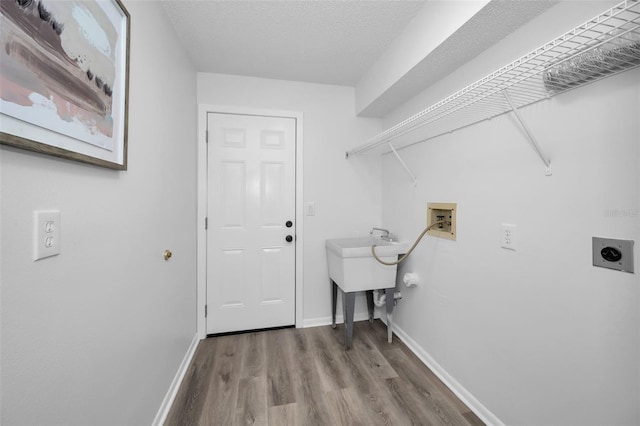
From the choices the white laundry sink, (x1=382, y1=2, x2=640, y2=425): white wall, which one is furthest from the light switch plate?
the white laundry sink

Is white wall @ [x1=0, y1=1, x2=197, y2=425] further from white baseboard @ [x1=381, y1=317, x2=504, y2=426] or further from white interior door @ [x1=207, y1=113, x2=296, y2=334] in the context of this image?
white baseboard @ [x1=381, y1=317, x2=504, y2=426]

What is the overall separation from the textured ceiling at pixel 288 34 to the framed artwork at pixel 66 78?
2.43ft

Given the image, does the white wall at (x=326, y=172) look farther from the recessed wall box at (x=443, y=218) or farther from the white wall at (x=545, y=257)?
the white wall at (x=545, y=257)

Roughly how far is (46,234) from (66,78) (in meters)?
0.43

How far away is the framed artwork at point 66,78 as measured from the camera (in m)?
0.55

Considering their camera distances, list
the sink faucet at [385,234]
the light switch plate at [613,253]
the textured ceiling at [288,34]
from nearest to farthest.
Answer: the light switch plate at [613,253]
the textured ceiling at [288,34]
the sink faucet at [385,234]

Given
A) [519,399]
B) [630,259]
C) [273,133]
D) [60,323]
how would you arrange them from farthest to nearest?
1. [273,133]
2. [519,399]
3. [630,259]
4. [60,323]

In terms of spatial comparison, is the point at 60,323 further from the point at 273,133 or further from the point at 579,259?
the point at 273,133

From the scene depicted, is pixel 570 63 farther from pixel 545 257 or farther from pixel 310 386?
pixel 310 386

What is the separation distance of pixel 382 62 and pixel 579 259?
174cm

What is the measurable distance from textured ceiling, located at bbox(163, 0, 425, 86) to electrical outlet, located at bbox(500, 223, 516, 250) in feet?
4.37

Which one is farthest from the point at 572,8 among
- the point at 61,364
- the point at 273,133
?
the point at 61,364

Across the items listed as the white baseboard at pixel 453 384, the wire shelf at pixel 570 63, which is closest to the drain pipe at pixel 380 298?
the white baseboard at pixel 453 384

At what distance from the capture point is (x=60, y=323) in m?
0.71
